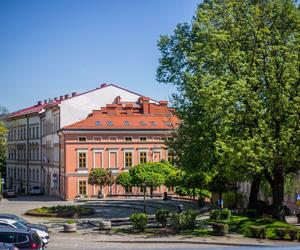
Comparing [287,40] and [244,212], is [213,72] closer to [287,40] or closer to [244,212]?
[287,40]

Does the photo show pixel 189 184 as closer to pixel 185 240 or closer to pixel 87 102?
pixel 185 240

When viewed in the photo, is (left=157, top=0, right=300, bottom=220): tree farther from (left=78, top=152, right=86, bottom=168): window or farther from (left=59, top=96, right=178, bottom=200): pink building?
(left=78, top=152, right=86, bottom=168): window

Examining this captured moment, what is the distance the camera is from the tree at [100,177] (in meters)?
63.5

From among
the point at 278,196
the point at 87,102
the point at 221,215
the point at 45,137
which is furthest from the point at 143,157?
the point at 278,196

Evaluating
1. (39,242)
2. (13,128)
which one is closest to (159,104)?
(13,128)

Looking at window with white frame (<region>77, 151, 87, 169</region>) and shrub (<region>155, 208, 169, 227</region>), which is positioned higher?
window with white frame (<region>77, 151, 87, 169</region>)

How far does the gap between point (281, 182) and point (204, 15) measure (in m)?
11.5

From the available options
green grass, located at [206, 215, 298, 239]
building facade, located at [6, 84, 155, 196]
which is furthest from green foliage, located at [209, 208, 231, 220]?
building facade, located at [6, 84, 155, 196]

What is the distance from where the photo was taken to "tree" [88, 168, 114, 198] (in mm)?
63531

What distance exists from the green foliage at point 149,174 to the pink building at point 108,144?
18.2 ft

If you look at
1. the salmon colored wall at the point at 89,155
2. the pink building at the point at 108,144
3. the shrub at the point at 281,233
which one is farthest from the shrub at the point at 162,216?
the salmon colored wall at the point at 89,155

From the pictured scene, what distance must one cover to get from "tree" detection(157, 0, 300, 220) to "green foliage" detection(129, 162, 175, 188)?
777 inches

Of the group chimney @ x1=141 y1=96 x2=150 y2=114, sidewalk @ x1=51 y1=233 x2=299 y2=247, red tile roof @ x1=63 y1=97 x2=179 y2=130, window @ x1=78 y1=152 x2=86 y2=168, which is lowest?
sidewalk @ x1=51 y1=233 x2=299 y2=247

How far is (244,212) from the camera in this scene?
4059 cm
